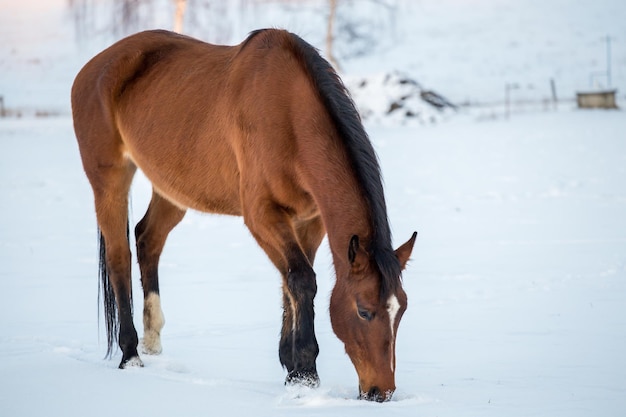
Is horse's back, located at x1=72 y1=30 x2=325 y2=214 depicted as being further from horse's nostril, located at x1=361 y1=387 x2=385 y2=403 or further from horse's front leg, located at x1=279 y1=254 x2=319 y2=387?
horse's nostril, located at x1=361 y1=387 x2=385 y2=403

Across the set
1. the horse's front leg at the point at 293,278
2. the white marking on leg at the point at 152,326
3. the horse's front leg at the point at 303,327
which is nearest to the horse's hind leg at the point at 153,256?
the white marking on leg at the point at 152,326

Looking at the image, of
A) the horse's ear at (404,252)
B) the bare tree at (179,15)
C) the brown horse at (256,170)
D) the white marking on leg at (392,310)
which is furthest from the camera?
the bare tree at (179,15)

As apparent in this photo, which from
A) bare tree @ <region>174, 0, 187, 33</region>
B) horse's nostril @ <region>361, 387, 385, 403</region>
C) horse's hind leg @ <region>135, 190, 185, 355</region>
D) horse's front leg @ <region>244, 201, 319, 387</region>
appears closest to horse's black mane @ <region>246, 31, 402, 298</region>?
horse's nostril @ <region>361, 387, 385, 403</region>

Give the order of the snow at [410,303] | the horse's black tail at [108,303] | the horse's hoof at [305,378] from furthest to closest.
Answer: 1. the horse's black tail at [108,303]
2. the horse's hoof at [305,378]
3. the snow at [410,303]

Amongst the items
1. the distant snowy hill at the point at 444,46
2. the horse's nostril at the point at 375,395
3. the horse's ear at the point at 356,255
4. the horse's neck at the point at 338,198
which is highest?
the horse's neck at the point at 338,198

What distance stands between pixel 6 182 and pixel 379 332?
13161mm

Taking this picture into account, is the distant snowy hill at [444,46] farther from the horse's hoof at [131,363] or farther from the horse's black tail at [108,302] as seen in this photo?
the horse's hoof at [131,363]

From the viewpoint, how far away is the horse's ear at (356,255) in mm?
3945

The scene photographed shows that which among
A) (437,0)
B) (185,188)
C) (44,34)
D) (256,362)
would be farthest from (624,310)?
(437,0)

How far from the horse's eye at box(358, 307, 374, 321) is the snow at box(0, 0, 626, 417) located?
402 mm

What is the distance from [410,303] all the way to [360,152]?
284 cm

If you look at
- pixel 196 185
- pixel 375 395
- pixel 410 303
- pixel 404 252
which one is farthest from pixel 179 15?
pixel 375 395

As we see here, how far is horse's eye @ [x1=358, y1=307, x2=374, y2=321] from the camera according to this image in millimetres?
3967

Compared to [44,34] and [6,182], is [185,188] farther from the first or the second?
[44,34]
